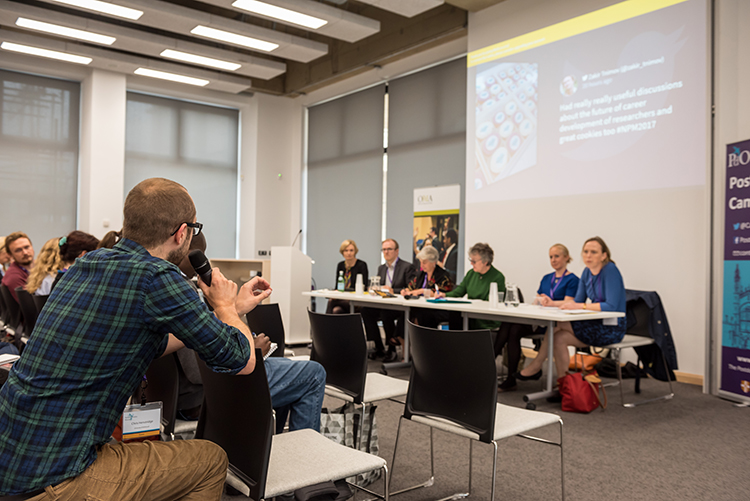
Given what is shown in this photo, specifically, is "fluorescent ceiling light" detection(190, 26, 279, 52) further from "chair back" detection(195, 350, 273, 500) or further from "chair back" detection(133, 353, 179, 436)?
"chair back" detection(195, 350, 273, 500)

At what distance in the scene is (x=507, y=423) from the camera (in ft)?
7.18

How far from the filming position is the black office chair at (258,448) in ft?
4.93

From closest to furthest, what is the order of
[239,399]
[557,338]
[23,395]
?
1. [23,395]
2. [239,399]
3. [557,338]

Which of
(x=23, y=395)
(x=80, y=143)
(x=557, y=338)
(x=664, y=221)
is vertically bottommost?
(x=557, y=338)

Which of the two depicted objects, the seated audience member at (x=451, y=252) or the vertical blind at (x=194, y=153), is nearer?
the seated audience member at (x=451, y=252)

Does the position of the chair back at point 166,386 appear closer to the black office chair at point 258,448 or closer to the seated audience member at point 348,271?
the black office chair at point 258,448

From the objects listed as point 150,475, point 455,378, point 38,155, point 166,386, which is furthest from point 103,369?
point 38,155

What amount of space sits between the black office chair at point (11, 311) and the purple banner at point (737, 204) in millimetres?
5495

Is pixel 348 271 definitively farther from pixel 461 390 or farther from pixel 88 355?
pixel 88 355

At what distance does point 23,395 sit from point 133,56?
7827 millimetres

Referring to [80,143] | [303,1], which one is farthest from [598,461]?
[80,143]

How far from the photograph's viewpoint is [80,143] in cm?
876

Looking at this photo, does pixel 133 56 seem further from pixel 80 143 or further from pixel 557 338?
pixel 557 338

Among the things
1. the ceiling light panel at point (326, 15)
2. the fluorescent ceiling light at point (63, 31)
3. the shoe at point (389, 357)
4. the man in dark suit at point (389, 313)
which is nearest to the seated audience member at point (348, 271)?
the man in dark suit at point (389, 313)
